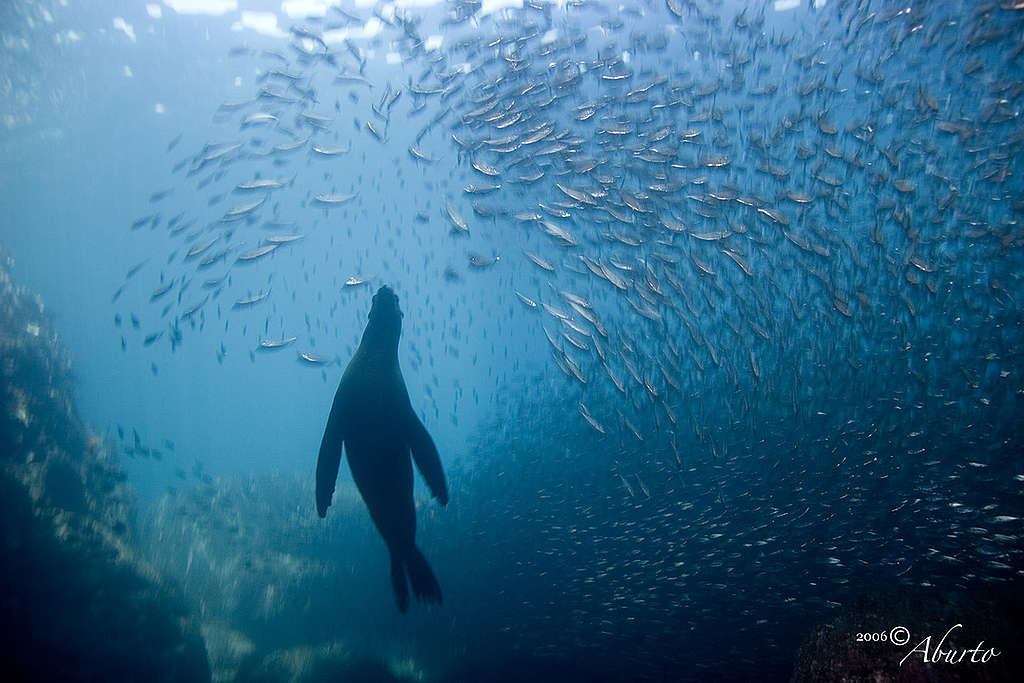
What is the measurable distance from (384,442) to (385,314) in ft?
4.76

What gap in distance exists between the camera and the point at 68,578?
8.54 meters

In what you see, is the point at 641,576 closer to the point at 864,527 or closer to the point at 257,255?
the point at 864,527

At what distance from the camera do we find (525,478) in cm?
1205

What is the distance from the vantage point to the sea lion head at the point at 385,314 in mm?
5309

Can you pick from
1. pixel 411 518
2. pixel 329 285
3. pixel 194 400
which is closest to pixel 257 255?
pixel 411 518

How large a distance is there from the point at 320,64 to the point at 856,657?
25.4 metres

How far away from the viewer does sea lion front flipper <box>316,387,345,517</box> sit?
508 cm

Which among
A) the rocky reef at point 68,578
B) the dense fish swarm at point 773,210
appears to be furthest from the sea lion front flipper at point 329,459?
the rocky reef at point 68,578

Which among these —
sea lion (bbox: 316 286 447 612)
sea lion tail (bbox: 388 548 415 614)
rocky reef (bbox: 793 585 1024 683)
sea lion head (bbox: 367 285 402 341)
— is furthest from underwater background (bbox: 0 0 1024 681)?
sea lion tail (bbox: 388 548 415 614)

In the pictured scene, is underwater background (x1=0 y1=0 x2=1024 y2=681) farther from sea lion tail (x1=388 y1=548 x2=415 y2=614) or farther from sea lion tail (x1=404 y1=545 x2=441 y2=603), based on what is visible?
sea lion tail (x1=388 y1=548 x2=415 y2=614)
